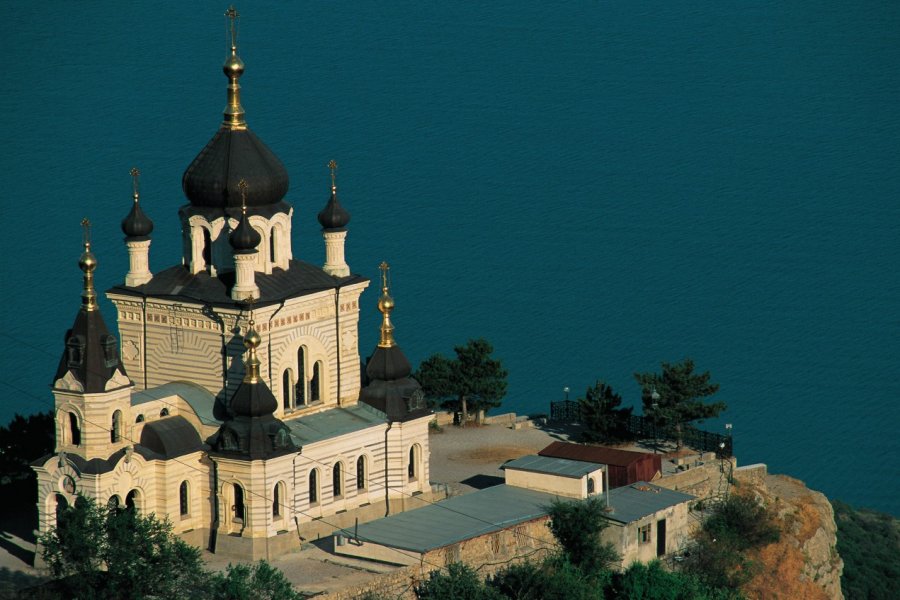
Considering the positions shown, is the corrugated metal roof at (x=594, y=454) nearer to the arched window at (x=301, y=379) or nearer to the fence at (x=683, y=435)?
the fence at (x=683, y=435)

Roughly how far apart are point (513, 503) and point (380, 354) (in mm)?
3850

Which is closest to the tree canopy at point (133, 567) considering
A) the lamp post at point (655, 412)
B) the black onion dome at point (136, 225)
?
the black onion dome at point (136, 225)

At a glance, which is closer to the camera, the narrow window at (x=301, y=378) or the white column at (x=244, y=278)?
the white column at (x=244, y=278)

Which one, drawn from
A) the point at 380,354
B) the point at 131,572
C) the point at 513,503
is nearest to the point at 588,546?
the point at 513,503

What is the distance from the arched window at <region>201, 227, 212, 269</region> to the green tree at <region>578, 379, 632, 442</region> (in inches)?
378

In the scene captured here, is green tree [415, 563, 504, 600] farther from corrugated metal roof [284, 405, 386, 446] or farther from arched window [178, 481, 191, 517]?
arched window [178, 481, 191, 517]

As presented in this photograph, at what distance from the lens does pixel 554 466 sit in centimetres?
4375

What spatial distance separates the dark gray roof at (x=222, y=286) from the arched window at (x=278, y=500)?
3255 millimetres

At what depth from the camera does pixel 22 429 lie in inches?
1761

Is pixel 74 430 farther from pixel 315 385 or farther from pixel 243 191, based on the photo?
pixel 243 191

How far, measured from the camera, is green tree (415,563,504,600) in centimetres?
3822

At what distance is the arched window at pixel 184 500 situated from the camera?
4097 centimetres

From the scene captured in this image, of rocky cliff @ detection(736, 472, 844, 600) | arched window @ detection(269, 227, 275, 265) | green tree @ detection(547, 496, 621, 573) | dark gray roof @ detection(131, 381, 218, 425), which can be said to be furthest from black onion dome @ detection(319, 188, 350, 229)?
rocky cliff @ detection(736, 472, 844, 600)

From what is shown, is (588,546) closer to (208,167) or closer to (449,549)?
(449,549)
